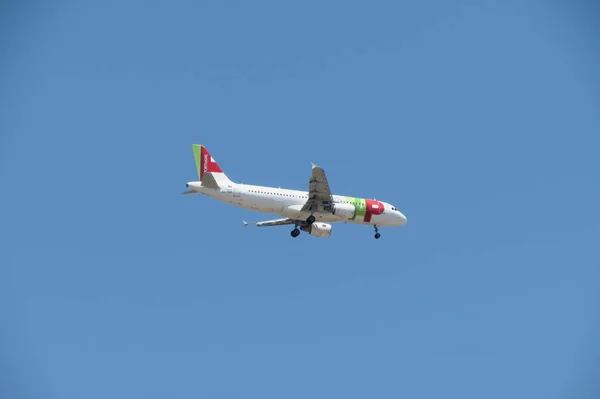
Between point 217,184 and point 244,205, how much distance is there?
2.41m

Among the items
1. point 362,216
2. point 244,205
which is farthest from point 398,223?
point 244,205

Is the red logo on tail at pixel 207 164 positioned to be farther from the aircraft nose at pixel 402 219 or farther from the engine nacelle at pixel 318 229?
the aircraft nose at pixel 402 219

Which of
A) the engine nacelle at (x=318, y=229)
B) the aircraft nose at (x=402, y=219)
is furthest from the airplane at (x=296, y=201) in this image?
the aircraft nose at (x=402, y=219)

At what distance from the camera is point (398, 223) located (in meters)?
68.3

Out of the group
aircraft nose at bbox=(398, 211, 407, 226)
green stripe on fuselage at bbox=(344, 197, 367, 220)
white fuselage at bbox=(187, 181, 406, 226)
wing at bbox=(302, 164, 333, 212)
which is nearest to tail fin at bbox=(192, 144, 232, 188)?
white fuselage at bbox=(187, 181, 406, 226)

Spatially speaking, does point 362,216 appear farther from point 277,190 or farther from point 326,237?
point 277,190

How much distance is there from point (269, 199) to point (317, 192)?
3404mm

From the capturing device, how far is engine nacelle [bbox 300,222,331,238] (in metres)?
64.9

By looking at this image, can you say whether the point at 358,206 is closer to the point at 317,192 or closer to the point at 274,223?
the point at 317,192

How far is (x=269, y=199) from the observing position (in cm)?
6062

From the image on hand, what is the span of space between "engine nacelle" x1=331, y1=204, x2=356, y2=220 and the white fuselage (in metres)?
0.21

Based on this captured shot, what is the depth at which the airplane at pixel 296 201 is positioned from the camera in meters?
59.4

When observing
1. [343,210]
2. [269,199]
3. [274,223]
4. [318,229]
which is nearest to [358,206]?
[343,210]

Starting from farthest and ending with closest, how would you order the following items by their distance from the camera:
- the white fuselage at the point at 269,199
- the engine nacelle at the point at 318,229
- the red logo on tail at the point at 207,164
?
the engine nacelle at the point at 318,229 < the red logo on tail at the point at 207,164 < the white fuselage at the point at 269,199
